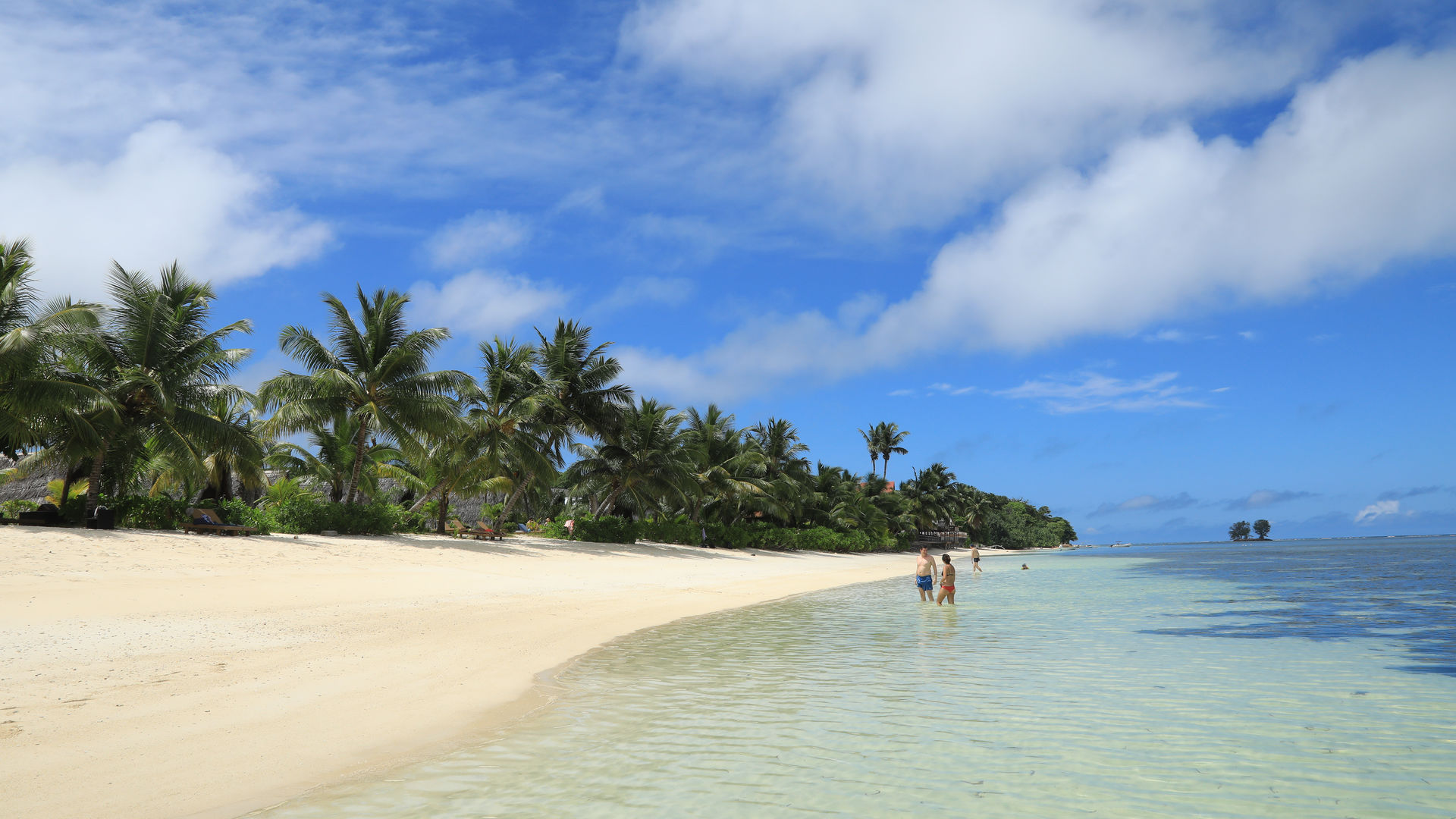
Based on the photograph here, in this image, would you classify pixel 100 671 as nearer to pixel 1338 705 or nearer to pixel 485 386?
pixel 1338 705

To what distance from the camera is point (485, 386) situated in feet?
103

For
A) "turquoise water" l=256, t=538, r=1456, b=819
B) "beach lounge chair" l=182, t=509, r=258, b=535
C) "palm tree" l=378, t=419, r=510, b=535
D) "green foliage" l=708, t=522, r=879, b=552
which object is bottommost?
"turquoise water" l=256, t=538, r=1456, b=819

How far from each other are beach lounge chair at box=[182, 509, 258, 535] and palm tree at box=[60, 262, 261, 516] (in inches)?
56.3

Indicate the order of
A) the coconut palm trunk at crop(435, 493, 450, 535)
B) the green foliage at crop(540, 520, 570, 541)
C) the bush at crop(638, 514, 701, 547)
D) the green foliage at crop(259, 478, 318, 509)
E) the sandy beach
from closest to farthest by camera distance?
the sandy beach → the coconut palm trunk at crop(435, 493, 450, 535) → the green foliage at crop(259, 478, 318, 509) → the green foliage at crop(540, 520, 570, 541) → the bush at crop(638, 514, 701, 547)

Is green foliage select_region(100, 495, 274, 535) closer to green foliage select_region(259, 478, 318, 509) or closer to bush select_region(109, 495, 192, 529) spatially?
bush select_region(109, 495, 192, 529)

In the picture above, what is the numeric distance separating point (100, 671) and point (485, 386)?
24.2 m

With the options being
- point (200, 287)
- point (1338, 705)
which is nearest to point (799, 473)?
point (200, 287)

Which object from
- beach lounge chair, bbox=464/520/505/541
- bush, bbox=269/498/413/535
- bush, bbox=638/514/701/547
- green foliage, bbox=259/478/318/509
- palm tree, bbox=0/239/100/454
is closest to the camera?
palm tree, bbox=0/239/100/454

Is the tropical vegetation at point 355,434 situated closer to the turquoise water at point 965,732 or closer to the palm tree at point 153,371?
the palm tree at point 153,371

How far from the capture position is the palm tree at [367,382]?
2584 cm

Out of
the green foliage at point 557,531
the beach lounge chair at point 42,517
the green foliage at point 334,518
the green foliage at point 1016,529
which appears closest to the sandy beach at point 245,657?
the beach lounge chair at point 42,517

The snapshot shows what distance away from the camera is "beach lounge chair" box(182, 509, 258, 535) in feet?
66.3

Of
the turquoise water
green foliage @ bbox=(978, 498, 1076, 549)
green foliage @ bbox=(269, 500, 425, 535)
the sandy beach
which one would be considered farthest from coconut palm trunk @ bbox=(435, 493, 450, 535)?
green foliage @ bbox=(978, 498, 1076, 549)

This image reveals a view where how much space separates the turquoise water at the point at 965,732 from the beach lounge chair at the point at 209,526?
13.1 m
